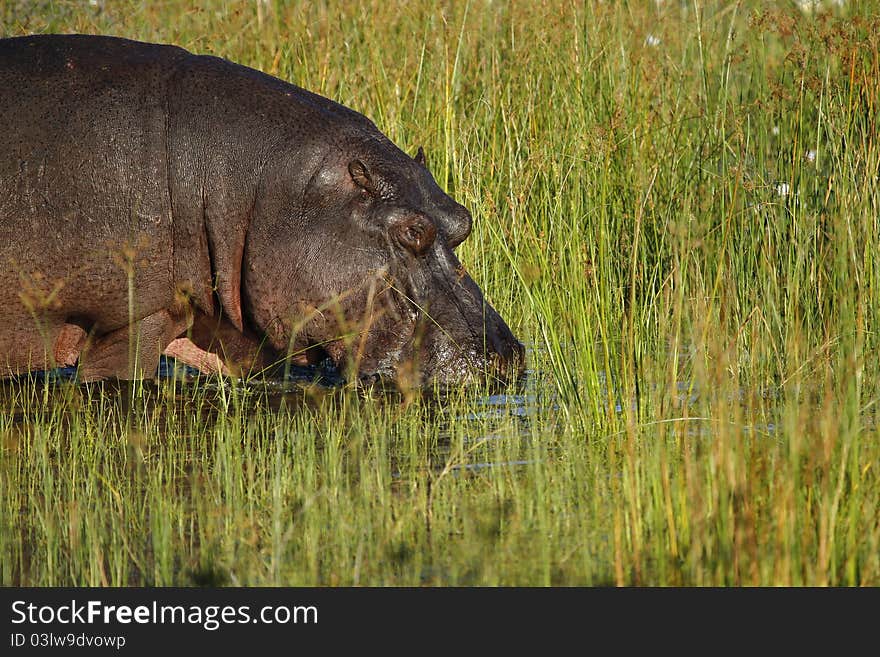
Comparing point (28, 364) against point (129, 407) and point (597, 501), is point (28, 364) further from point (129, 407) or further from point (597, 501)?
→ point (597, 501)

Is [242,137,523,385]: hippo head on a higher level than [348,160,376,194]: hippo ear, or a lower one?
lower

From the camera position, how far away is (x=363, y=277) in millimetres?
5168

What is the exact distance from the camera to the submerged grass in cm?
308

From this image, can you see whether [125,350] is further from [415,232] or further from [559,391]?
[559,391]

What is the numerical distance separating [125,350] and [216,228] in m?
0.58

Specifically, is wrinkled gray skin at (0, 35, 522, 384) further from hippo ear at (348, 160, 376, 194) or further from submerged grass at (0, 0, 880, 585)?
submerged grass at (0, 0, 880, 585)

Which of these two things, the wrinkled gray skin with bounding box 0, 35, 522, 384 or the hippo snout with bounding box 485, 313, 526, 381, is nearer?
the wrinkled gray skin with bounding box 0, 35, 522, 384

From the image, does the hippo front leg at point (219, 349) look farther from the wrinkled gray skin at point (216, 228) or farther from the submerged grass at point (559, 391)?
the submerged grass at point (559, 391)

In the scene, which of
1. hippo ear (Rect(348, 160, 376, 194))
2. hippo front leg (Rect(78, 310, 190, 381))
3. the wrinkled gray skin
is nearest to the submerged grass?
hippo front leg (Rect(78, 310, 190, 381))

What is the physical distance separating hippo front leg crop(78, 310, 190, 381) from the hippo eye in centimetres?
86

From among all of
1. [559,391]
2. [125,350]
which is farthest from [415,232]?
[125,350]

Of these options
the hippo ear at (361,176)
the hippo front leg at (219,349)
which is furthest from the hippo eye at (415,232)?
the hippo front leg at (219,349)

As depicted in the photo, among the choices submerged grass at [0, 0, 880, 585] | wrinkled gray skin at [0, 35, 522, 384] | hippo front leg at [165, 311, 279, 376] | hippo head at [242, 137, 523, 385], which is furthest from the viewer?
hippo front leg at [165, 311, 279, 376]

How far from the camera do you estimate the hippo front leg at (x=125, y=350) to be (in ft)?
16.9
